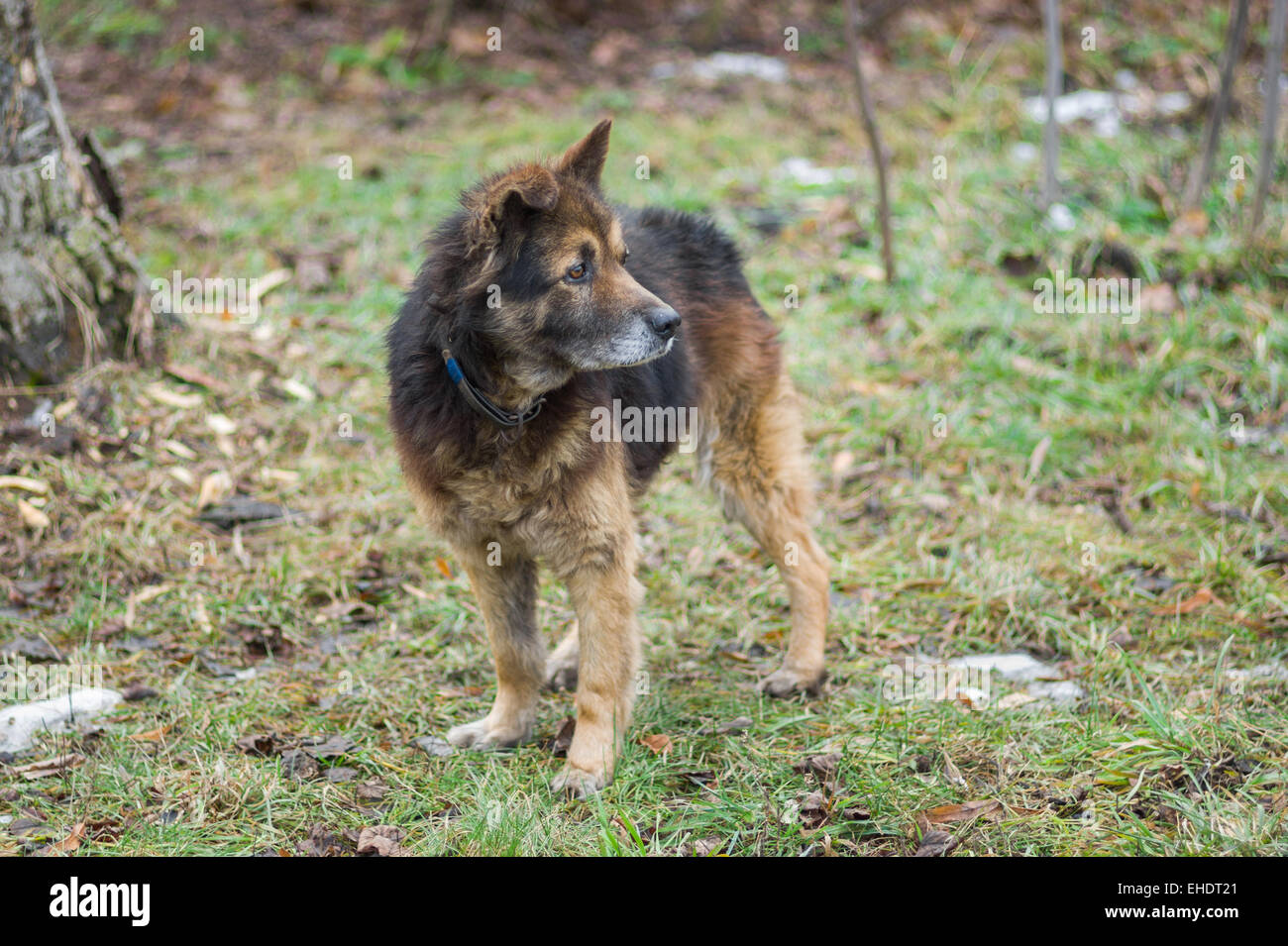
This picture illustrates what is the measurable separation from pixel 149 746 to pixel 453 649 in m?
1.25

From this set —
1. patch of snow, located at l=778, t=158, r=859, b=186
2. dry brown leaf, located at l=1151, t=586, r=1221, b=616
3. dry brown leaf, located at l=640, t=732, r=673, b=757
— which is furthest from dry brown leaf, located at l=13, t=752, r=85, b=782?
patch of snow, located at l=778, t=158, r=859, b=186

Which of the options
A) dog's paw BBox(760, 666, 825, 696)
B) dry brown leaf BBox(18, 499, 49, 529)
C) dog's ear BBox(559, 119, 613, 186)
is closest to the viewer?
dog's ear BBox(559, 119, 613, 186)

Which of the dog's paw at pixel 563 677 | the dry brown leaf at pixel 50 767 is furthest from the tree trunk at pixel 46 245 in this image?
the dog's paw at pixel 563 677

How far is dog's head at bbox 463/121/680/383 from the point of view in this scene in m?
3.52

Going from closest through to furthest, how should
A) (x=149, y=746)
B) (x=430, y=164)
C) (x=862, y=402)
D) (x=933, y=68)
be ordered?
1. (x=149, y=746)
2. (x=862, y=402)
3. (x=430, y=164)
4. (x=933, y=68)

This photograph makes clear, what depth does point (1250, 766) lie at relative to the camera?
3.63m

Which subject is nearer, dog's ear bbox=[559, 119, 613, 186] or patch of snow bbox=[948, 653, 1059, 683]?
dog's ear bbox=[559, 119, 613, 186]

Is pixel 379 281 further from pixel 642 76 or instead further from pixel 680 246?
pixel 642 76

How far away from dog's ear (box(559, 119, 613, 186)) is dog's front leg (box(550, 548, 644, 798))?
128cm

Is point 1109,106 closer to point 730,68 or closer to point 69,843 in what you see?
point 730,68

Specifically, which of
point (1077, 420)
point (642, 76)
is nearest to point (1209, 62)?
point (642, 76)

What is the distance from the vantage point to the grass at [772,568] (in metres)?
3.55

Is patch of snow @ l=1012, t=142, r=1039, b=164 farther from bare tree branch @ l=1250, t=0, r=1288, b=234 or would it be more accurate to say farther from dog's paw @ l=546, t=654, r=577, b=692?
dog's paw @ l=546, t=654, r=577, b=692

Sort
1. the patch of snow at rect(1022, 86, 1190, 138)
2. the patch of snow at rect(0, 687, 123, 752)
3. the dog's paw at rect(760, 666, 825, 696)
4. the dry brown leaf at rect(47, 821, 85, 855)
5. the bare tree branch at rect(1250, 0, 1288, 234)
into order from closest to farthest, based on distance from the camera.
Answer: the dry brown leaf at rect(47, 821, 85, 855) < the patch of snow at rect(0, 687, 123, 752) < the dog's paw at rect(760, 666, 825, 696) < the bare tree branch at rect(1250, 0, 1288, 234) < the patch of snow at rect(1022, 86, 1190, 138)
